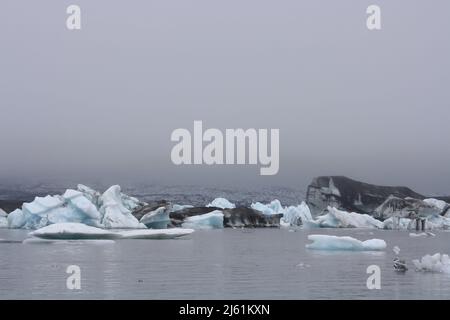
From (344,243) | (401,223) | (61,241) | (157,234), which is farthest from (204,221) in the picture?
(344,243)

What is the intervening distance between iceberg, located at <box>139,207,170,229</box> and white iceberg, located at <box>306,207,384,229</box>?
19.9m

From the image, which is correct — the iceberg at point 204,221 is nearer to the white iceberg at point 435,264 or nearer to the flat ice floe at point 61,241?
the flat ice floe at point 61,241

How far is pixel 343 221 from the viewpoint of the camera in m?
63.4

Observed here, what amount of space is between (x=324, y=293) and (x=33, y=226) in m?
35.9

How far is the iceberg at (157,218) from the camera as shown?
156 feet

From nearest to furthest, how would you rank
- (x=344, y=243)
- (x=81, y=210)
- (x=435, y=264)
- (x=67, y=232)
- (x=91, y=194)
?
1. (x=435, y=264)
2. (x=344, y=243)
3. (x=67, y=232)
4. (x=81, y=210)
5. (x=91, y=194)

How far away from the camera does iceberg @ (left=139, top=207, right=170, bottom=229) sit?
4747cm

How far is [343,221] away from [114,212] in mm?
28070

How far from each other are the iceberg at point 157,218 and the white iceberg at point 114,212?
9.24 feet

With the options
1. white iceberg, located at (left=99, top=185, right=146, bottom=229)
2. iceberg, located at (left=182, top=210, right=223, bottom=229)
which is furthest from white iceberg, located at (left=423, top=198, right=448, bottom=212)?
white iceberg, located at (left=99, top=185, right=146, bottom=229)

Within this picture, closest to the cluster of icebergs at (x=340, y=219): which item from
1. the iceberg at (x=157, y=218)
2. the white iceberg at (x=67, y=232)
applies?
the iceberg at (x=157, y=218)

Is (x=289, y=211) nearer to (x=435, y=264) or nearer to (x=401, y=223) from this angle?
(x=401, y=223)
